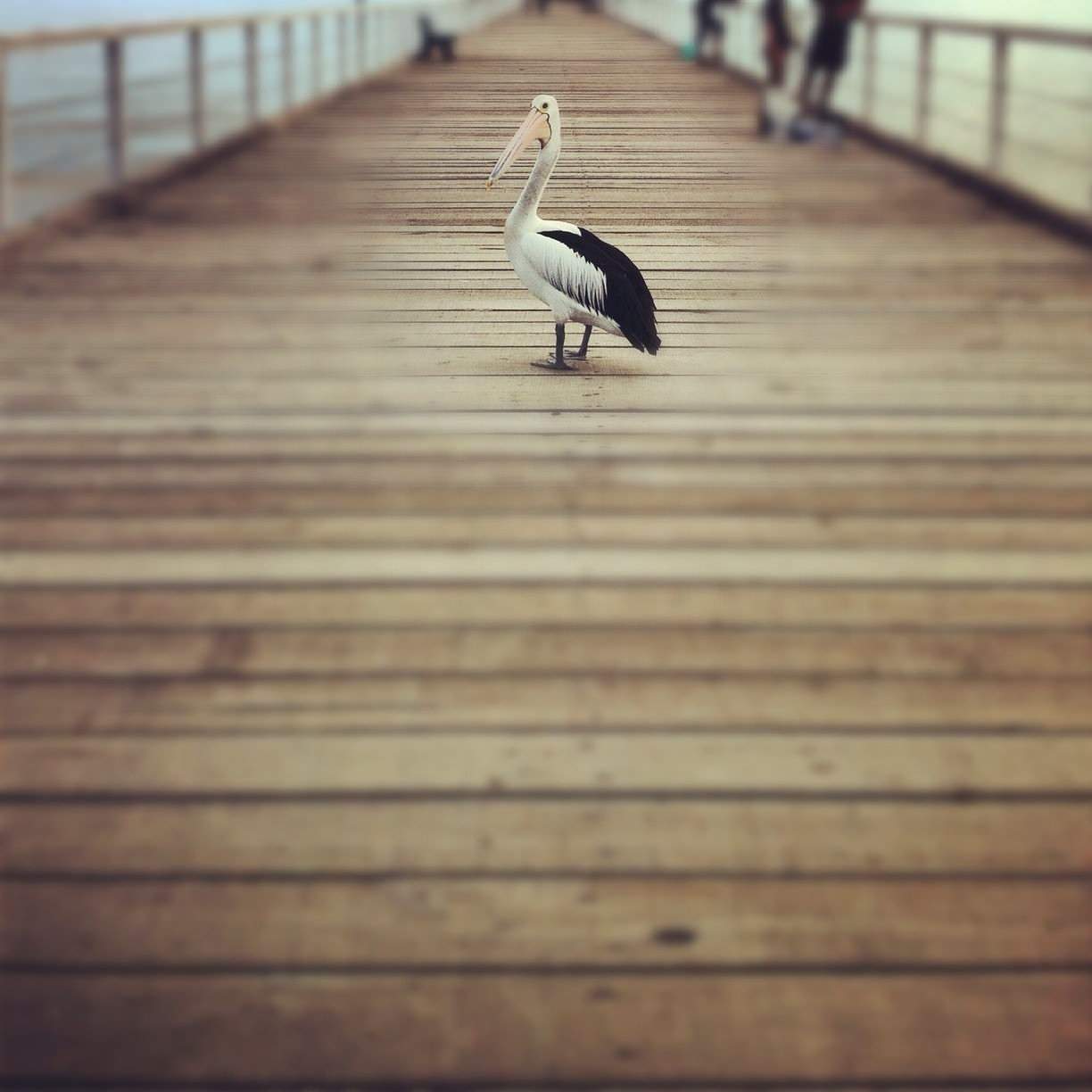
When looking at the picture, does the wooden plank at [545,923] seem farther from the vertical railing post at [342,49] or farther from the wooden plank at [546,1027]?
the vertical railing post at [342,49]

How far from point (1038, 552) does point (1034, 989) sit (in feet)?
3.98

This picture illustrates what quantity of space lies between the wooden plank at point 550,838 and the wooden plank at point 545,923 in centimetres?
3

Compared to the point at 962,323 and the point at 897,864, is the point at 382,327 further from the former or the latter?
the point at 897,864

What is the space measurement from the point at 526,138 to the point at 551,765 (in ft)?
4.73

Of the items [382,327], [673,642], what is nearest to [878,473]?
[673,642]

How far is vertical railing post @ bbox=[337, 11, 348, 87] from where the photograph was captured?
0.68 metres

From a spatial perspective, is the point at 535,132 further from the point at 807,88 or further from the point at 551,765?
the point at 551,765

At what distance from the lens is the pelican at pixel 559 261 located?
1.25 feet

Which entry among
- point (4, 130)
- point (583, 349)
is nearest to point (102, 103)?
point (4, 130)

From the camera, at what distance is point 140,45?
5.93 meters

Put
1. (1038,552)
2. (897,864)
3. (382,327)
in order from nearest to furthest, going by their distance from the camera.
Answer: (382,327)
(897,864)
(1038,552)

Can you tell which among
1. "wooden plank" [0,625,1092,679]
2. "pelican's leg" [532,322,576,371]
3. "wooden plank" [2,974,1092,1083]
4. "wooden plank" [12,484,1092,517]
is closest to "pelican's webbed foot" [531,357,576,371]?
"pelican's leg" [532,322,576,371]

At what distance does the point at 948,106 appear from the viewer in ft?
1.71

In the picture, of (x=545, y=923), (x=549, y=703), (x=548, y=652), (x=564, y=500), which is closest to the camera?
(x=545, y=923)
